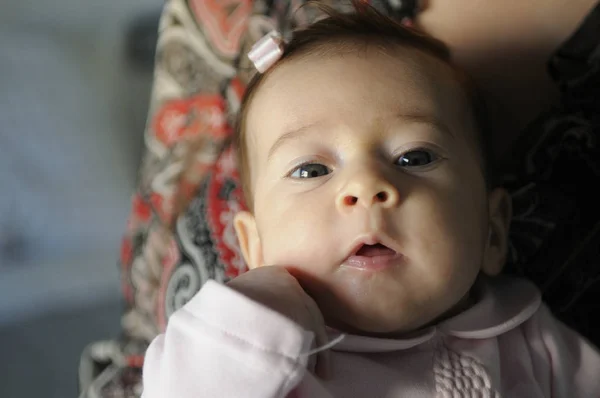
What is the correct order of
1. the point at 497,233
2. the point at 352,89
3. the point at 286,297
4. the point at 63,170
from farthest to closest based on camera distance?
the point at 63,170 → the point at 497,233 → the point at 352,89 → the point at 286,297

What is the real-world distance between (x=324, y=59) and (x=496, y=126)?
16.5 inches

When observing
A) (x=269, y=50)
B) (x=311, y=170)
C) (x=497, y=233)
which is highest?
(x=269, y=50)

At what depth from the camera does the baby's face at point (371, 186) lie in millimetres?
607

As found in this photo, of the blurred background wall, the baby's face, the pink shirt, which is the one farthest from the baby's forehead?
the blurred background wall

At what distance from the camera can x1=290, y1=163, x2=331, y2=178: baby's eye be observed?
2.18 ft

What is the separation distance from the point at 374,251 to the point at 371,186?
64 millimetres

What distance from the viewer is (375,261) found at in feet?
1.98

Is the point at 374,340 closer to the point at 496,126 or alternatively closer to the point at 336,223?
the point at 336,223

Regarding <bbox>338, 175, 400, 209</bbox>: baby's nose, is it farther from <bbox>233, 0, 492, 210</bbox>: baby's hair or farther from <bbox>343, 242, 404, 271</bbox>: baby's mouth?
<bbox>233, 0, 492, 210</bbox>: baby's hair

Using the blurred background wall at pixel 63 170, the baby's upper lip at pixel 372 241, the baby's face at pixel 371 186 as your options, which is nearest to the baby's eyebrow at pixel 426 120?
the baby's face at pixel 371 186

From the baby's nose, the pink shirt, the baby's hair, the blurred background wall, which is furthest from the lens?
the blurred background wall

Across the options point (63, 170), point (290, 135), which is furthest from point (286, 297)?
point (63, 170)

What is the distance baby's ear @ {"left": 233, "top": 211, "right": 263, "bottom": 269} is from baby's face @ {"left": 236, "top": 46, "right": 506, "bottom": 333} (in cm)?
6

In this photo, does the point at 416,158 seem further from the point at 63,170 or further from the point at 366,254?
the point at 63,170
